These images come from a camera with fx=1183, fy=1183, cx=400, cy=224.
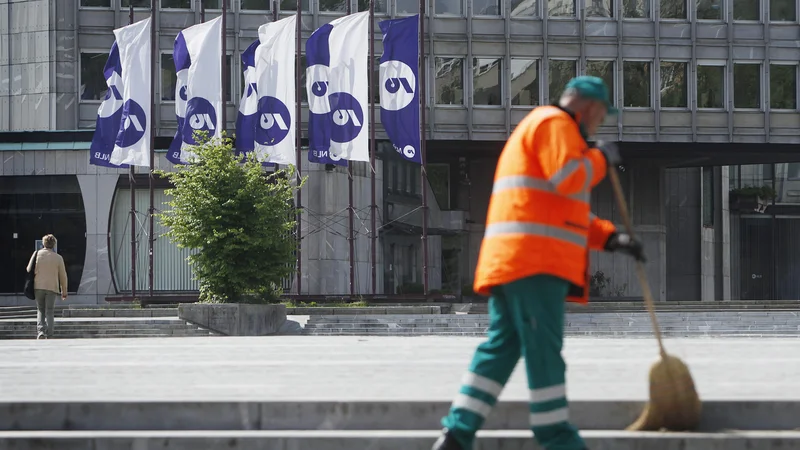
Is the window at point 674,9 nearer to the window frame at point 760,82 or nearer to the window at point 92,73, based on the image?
the window frame at point 760,82

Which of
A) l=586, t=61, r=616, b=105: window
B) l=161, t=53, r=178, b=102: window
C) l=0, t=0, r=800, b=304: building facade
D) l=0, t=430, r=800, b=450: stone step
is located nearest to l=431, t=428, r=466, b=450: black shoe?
l=0, t=430, r=800, b=450: stone step

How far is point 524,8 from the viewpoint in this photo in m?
43.8

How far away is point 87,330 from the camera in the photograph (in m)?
22.6

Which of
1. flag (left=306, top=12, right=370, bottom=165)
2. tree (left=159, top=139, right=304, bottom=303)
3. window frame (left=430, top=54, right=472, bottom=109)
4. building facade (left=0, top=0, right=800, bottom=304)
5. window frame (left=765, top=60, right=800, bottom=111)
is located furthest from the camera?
window frame (left=765, top=60, right=800, bottom=111)

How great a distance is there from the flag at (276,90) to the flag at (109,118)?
384 centimetres

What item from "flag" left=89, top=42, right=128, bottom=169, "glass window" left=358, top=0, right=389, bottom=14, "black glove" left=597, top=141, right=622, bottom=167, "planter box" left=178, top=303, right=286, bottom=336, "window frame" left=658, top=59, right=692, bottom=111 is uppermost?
"glass window" left=358, top=0, right=389, bottom=14

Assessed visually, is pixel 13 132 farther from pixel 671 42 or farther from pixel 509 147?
pixel 509 147

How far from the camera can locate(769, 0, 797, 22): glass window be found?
4481 centimetres

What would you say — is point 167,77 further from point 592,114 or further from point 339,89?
point 592,114

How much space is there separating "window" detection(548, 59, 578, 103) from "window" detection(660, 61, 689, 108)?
339 centimetres

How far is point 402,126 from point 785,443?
2467 cm

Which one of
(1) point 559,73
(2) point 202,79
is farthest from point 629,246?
(1) point 559,73

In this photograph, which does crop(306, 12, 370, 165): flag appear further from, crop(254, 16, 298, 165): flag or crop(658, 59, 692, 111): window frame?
crop(658, 59, 692, 111): window frame

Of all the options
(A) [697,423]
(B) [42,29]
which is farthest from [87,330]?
(B) [42,29]
